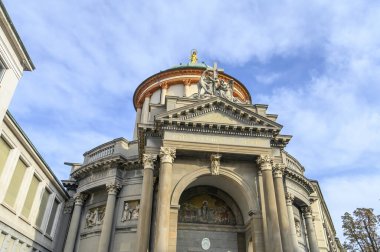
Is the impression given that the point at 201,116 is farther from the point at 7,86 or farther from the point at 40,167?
the point at 40,167

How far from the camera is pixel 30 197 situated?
68.5ft

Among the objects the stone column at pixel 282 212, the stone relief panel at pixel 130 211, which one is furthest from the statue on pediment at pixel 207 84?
the stone relief panel at pixel 130 211

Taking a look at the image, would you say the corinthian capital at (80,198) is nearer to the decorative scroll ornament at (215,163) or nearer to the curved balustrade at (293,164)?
the decorative scroll ornament at (215,163)

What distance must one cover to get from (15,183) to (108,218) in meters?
→ 5.94

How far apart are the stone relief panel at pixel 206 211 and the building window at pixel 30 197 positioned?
9700 millimetres

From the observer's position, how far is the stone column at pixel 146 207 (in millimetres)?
16109

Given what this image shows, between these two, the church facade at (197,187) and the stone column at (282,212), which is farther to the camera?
the church facade at (197,187)

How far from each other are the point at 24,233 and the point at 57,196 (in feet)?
16.5

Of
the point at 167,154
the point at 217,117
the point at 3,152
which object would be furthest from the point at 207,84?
the point at 3,152

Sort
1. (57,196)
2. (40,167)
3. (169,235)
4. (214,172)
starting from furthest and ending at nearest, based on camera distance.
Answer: (57,196) < (40,167) < (214,172) < (169,235)

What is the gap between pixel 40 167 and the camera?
22.1m

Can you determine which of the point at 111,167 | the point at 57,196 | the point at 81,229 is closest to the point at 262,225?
the point at 111,167

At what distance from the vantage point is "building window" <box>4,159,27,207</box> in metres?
18.5

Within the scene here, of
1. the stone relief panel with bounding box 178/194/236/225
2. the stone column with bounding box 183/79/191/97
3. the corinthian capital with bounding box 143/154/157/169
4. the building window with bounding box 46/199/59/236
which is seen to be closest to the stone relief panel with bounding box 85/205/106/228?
the building window with bounding box 46/199/59/236
